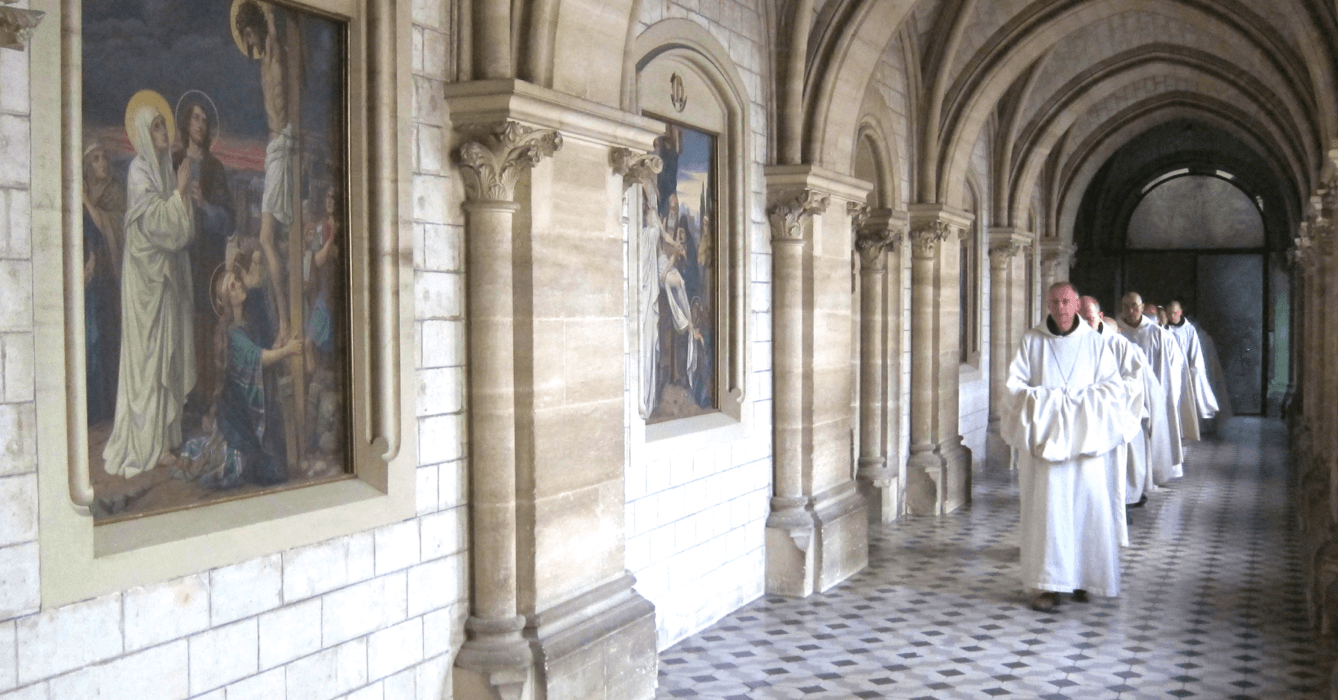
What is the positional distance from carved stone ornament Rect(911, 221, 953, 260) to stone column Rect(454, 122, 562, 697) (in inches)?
284

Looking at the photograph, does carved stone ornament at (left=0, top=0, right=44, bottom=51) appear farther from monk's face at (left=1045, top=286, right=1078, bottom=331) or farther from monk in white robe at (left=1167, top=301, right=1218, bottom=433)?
monk in white robe at (left=1167, top=301, right=1218, bottom=433)

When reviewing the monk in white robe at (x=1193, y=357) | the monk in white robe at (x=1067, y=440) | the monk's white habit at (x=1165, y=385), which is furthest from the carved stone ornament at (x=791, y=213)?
the monk in white robe at (x=1193, y=357)

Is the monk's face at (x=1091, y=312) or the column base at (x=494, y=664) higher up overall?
the monk's face at (x=1091, y=312)

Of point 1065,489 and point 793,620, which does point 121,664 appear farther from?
point 1065,489

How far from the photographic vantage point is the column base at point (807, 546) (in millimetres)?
8352

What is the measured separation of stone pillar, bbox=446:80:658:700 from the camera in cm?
527

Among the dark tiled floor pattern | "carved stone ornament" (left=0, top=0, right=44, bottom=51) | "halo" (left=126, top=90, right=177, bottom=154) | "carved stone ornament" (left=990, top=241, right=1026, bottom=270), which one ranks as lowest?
the dark tiled floor pattern

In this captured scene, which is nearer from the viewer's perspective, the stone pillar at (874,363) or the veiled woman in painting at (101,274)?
the veiled woman in painting at (101,274)

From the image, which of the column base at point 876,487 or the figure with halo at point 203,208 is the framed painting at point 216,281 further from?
the column base at point 876,487

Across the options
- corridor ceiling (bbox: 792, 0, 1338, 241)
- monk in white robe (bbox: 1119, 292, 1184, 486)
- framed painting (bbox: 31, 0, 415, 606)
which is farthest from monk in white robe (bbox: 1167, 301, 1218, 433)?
framed painting (bbox: 31, 0, 415, 606)

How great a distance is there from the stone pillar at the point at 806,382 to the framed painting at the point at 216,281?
12.9ft

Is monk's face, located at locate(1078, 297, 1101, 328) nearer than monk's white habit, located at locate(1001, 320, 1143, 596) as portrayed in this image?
No

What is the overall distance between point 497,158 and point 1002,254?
458 inches

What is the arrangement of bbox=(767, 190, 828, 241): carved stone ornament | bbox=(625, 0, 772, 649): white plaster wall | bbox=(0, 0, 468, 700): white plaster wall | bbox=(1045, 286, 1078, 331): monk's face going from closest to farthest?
bbox=(0, 0, 468, 700): white plaster wall < bbox=(625, 0, 772, 649): white plaster wall < bbox=(1045, 286, 1078, 331): monk's face < bbox=(767, 190, 828, 241): carved stone ornament
